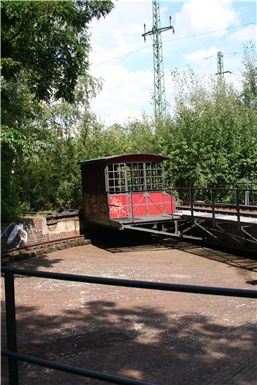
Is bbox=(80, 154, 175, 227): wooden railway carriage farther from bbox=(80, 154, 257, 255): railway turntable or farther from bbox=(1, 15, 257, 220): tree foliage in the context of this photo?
bbox=(1, 15, 257, 220): tree foliage

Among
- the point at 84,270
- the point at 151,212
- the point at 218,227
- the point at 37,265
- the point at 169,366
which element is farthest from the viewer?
the point at 151,212

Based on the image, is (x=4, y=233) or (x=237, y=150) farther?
(x=237, y=150)

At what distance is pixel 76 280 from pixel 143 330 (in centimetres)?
446

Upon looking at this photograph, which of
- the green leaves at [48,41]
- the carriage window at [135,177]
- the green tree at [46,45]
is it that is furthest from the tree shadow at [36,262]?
the green leaves at [48,41]

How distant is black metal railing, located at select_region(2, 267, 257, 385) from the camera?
6.89ft

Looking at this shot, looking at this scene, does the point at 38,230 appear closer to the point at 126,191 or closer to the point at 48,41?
the point at 126,191

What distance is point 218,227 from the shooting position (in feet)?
45.6

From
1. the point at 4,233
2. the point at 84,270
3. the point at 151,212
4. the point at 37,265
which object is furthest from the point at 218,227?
the point at 4,233

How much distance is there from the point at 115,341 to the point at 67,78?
14.8 ft

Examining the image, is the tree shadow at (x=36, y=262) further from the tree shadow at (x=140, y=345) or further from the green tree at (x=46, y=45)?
the tree shadow at (x=140, y=345)

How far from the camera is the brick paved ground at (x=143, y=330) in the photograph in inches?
202

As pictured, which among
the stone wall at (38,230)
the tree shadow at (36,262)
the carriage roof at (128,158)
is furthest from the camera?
the carriage roof at (128,158)

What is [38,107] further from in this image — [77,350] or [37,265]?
[77,350]

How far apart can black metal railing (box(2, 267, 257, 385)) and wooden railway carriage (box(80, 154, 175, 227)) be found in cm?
1215
